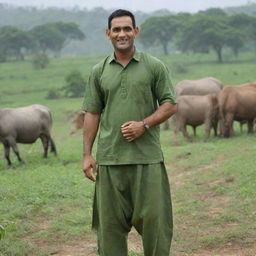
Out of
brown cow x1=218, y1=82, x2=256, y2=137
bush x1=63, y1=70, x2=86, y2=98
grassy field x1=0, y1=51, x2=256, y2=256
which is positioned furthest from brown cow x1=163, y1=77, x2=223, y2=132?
bush x1=63, y1=70, x2=86, y2=98

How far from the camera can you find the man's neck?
4312 mm

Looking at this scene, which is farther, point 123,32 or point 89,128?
point 89,128

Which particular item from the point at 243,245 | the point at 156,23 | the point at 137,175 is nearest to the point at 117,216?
the point at 137,175

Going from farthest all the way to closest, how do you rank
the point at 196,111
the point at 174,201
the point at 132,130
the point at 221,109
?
the point at 196,111 → the point at 221,109 → the point at 174,201 → the point at 132,130

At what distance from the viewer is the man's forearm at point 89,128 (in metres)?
4.52

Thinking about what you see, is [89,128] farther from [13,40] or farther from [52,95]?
[13,40]

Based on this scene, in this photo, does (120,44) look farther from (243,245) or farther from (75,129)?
(75,129)

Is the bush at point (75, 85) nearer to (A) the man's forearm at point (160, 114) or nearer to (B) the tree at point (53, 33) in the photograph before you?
(A) the man's forearm at point (160, 114)

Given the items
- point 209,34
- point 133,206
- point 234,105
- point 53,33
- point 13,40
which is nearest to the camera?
point 133,206

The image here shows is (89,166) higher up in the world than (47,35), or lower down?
lower down

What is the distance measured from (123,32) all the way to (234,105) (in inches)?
433

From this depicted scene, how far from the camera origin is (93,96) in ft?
14.6

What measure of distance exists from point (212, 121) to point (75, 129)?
6467mm

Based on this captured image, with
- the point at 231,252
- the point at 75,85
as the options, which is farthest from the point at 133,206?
the point at 75,85
